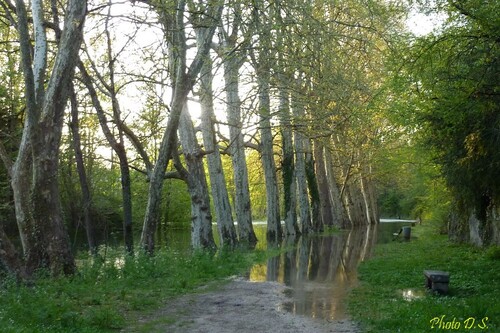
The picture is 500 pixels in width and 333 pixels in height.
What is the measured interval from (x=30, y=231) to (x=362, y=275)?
8.62 meters

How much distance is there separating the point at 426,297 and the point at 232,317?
3.80 meters

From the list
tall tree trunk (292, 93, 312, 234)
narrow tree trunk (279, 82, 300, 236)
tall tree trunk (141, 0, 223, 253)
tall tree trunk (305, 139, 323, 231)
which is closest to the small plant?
tall tree trunk (141, 0, 223, 253)

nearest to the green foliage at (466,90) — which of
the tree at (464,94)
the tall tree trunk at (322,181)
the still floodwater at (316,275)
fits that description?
the tree at (464,94)

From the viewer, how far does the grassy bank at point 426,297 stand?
8531 mm

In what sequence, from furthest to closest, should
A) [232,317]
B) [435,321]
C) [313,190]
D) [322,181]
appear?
[322,181]
[313,190]
[232,317]
[435,321]

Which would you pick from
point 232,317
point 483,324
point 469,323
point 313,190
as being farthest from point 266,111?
point 313,190

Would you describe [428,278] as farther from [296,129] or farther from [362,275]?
[296,129]

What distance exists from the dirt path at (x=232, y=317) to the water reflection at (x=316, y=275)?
0.49 meters

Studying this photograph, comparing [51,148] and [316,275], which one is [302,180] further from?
[51,148]

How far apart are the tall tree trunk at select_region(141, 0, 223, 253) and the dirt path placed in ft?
12.8

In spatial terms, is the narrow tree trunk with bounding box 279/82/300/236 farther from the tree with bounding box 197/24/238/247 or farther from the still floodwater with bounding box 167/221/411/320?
the tree with bounding box 197/24/238/247

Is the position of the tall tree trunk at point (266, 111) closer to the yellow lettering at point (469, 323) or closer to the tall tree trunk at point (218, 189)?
the tall tree trunk at point (218, 189)

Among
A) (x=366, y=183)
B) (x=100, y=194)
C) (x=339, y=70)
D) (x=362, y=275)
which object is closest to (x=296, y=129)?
(x=339, y=70)

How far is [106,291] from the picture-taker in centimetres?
1194
